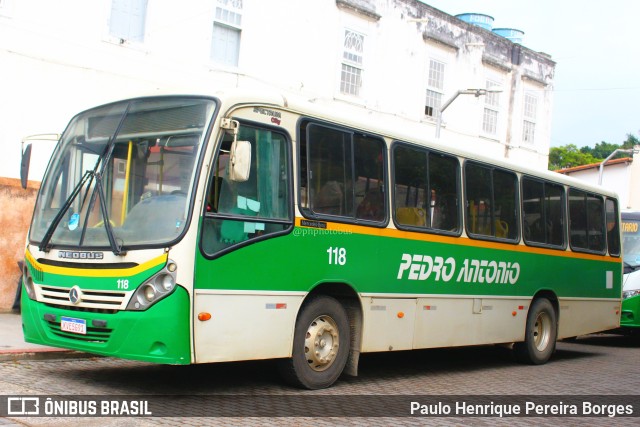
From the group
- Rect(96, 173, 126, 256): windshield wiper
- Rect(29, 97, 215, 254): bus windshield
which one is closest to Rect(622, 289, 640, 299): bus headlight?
Rect(29, 97, 215, 254): bus windshield

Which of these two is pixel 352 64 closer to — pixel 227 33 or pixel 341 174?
pixel 227 33

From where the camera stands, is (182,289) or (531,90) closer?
(182,289)

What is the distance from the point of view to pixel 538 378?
37.8ft

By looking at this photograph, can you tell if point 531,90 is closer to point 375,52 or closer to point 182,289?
point 375,52

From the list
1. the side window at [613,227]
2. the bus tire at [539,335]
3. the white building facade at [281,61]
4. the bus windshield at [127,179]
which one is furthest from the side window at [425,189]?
the side window at [613,227]

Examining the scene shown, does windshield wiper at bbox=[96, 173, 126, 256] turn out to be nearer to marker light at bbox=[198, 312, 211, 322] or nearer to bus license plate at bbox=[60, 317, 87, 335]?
bus license plate at bbox=[60, 317, 87, 335]

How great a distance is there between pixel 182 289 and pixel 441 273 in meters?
4.45

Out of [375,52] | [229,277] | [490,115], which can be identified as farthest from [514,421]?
[490,115]

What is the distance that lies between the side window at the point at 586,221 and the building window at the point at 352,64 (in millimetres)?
7967

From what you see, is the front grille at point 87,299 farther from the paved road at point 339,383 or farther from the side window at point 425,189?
the side window at point 425,189

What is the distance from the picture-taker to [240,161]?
7.70 metres

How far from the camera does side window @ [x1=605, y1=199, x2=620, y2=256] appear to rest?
49.9 feet

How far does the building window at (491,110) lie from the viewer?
85.2ft

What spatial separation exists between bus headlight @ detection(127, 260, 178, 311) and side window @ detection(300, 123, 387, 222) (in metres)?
1.85
